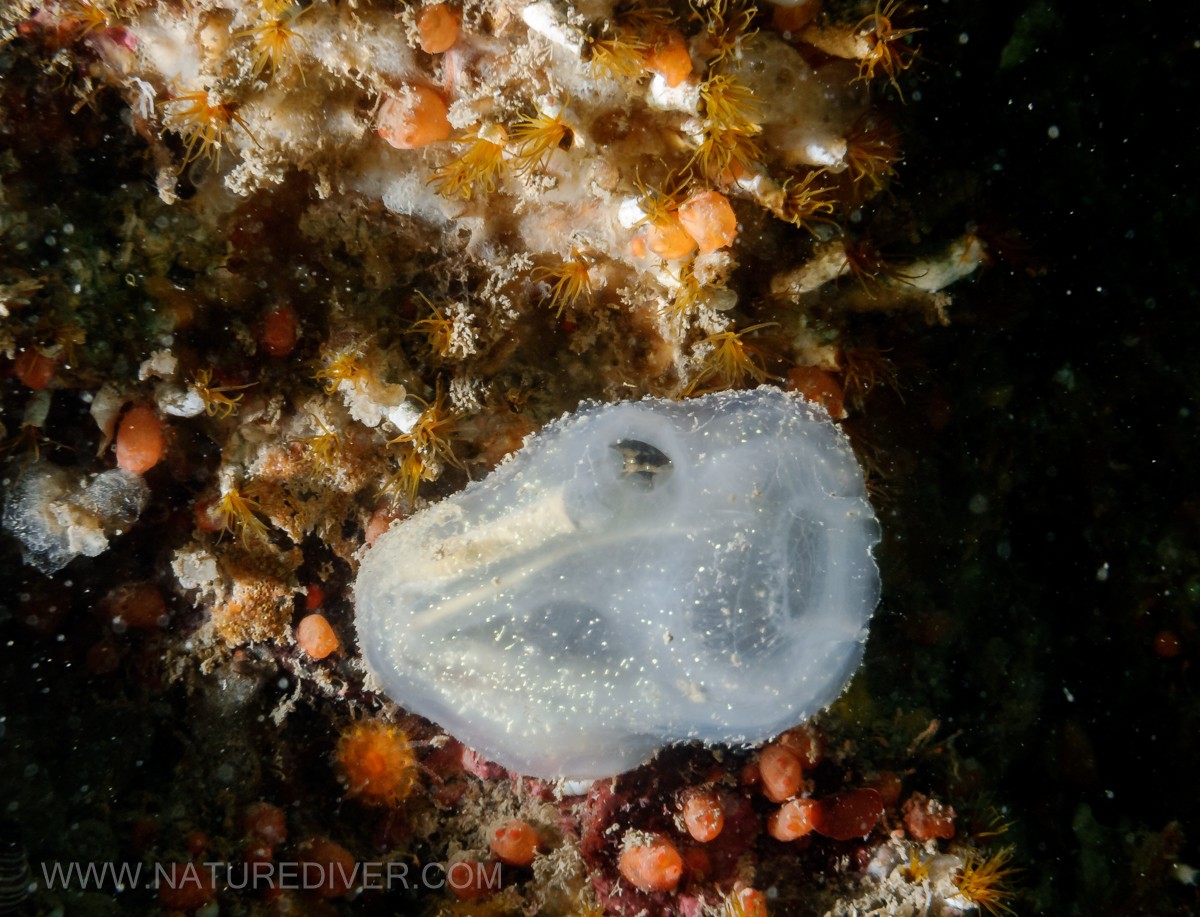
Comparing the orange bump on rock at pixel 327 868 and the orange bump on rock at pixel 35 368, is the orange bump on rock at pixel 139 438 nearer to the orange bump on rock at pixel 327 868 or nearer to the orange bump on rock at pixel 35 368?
the orange bump on rock at pixel 35 368

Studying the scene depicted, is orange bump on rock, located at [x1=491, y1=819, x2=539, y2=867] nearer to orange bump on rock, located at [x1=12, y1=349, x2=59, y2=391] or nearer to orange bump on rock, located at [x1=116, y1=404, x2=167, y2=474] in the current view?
orange bump on rock, located at [x1=116, y1=404, x2=167, y2=474]

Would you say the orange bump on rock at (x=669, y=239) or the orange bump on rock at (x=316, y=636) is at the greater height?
the orange bump on rock at (x=669, y=239)

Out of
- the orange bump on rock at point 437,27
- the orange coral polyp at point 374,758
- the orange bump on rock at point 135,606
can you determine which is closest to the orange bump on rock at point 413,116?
the orange bump on rock at point 437,27

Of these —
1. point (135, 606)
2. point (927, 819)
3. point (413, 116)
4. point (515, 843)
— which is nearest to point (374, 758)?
point (515, 843)

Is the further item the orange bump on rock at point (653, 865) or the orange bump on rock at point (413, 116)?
the orange bump on rock at point (653, 865)

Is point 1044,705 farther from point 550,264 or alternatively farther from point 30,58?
point 30,58

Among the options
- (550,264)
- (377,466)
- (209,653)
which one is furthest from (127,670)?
(550,264)

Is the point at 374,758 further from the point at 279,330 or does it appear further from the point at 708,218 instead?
the point at 708,218
